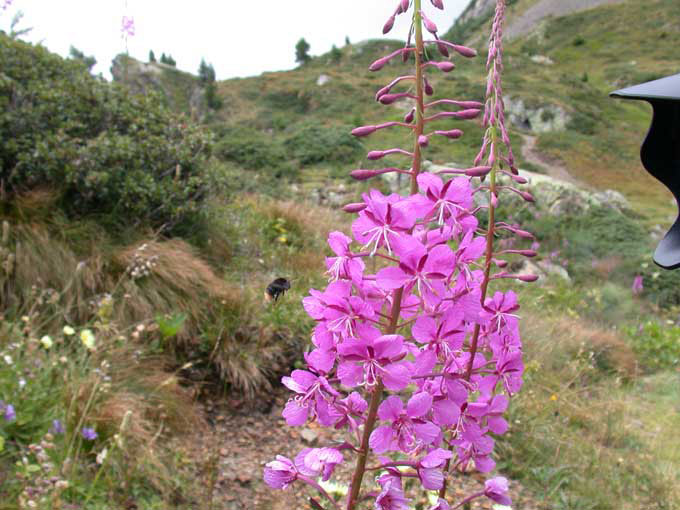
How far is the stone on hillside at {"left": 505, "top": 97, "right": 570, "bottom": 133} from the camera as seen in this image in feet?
74.8

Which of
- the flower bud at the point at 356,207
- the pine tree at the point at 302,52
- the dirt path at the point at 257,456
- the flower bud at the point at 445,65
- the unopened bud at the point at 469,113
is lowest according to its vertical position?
the dirt path at the point at 257,456

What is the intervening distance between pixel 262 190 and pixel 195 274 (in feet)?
19.5

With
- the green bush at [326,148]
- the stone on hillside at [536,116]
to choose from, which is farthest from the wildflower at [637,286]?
the stone on hillside at [536,116]

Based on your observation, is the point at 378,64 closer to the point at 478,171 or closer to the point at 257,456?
the point at 478,171

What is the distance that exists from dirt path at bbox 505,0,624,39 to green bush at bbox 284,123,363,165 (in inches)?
1886

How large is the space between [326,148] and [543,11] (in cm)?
5700

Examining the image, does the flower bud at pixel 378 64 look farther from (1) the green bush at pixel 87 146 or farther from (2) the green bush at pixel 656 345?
(2) the green bush at pixel 656 345

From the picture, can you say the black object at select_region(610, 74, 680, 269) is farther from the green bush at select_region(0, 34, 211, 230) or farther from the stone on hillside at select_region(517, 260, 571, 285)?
the stone on hillside at select_region(517, 260, 571, 285)

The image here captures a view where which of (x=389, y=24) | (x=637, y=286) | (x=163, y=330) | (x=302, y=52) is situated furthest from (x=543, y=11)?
(x=389, y=24)

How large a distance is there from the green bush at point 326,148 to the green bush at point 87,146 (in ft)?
33.1

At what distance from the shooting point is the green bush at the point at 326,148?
1462 centimetres

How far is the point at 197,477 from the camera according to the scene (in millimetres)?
2604

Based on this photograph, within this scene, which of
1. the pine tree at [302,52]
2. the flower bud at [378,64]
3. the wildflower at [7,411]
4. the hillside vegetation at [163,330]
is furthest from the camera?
the pine tree at [302,52]

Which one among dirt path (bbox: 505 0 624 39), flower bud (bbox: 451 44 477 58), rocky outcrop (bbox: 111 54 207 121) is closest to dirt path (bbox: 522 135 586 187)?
rocky outcrop (bbox: 111 54 207 121)
